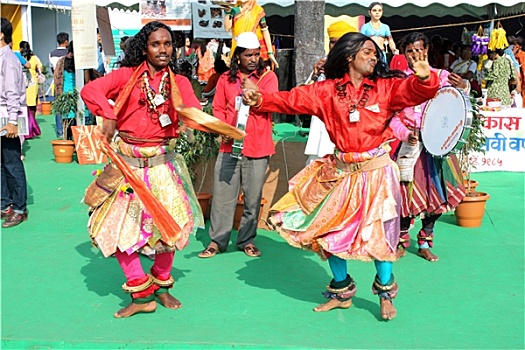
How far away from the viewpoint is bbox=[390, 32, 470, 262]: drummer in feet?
18.4

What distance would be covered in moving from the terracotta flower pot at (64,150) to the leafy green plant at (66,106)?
0.35 metres

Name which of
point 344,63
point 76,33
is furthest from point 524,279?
point 76,33

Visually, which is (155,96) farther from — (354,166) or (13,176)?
(13,176)

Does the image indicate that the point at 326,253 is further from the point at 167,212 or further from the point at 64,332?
the point at 64,332

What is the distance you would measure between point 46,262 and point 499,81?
8.31 metres

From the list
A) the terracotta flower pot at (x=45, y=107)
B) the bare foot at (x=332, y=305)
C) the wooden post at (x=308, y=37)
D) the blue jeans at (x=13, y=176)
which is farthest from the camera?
the terracotta flower pot at (x=45, y=107)

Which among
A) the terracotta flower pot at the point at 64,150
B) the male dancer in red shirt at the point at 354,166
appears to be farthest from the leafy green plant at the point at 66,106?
the male dancer in red shirt at the point at 354,166

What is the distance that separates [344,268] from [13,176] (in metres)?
3.99

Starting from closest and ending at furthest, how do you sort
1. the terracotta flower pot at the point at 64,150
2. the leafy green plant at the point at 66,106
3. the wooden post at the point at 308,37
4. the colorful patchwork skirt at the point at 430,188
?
1. the colorful patchwork skirt at the point at 430,188
2. the wooden post at the point at 308,37
3. the terracotta flower pot at the point at 64,150
4. the leafy green plant at the point at 66,106

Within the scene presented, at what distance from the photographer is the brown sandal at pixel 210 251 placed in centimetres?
603

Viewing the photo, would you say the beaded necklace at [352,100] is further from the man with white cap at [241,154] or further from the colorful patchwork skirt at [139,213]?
the man with white cap at [241,154]

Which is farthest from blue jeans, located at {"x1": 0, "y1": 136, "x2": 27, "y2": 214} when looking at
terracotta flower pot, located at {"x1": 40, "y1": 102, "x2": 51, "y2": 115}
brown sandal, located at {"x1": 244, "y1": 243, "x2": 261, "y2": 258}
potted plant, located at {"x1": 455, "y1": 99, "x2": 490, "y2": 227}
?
terracotta flower pot, located at {"x1": 40, "y1": 102, "x2": 51, "y2": 115}

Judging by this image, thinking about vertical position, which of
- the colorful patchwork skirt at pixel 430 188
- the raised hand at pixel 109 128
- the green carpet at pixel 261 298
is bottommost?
the green carpet at pixel 261 298

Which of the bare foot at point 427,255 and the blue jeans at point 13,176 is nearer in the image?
the bare foot at point 427,255
